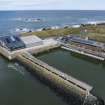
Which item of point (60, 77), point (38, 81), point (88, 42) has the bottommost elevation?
point (38, 81)

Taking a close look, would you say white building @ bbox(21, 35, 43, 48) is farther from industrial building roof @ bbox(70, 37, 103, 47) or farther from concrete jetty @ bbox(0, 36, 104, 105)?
industrial building roof @ bbox(70, 37, 103, 47)

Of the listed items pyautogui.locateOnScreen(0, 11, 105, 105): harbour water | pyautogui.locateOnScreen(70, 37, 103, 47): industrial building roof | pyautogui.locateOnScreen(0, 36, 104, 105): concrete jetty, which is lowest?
pyautogui.locateOnScreen(0, 11, 105, 105): harbour water

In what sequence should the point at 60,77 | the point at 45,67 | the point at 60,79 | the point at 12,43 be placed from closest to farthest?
the point at 60,79
the point at 60,77
the point at 45,67
the point at 12,43

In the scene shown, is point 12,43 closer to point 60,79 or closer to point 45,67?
point 45,67

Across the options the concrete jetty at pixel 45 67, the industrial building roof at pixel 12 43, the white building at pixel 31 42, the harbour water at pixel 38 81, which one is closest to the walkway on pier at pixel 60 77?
the concrete jetty at pixel 45 67

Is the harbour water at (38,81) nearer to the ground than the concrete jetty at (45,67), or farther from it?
nearer to the ground

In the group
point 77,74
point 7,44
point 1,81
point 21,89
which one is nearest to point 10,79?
point 1,81

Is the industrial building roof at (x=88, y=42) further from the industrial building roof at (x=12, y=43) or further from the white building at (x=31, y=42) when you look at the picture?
the industrial building roof at (x=12, y=43)

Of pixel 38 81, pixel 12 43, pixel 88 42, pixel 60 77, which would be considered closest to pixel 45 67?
pixel 38 81

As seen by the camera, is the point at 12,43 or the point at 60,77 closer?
the point at 60,77

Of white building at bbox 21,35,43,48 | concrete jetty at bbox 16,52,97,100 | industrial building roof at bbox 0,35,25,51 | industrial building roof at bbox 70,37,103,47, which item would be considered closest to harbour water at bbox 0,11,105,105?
concrete jetty at bbox 16,52,97,100

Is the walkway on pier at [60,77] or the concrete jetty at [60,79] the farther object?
the walkway on pier at [60,77]

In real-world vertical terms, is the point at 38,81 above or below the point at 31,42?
below
